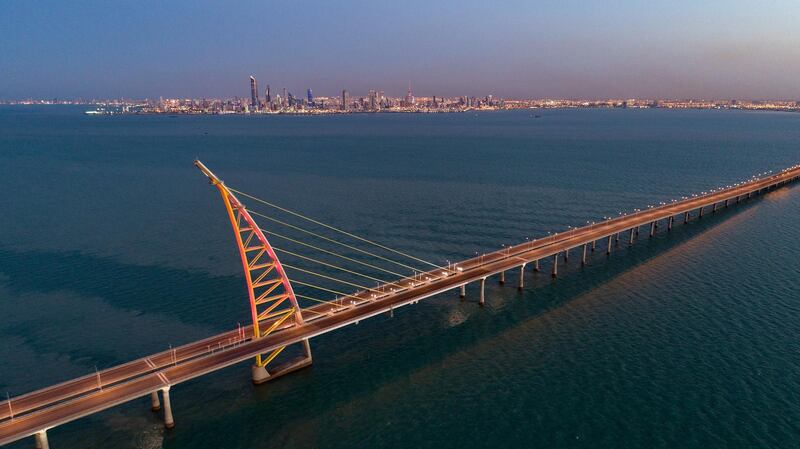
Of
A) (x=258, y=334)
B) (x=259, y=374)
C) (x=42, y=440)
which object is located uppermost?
(x=258, y=334)

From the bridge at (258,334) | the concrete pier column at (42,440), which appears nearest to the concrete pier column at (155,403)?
the bridge at (258,334)

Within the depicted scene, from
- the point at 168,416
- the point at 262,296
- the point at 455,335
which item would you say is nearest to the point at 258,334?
the point at 262,296

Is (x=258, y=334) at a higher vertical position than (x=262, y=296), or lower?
lower

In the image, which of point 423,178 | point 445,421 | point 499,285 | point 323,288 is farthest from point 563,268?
point 423,178

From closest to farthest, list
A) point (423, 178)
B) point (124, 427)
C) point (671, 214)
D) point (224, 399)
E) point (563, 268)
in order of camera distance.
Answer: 1. point (124, 427)
2. point (224, 399)
3. point (563, 268)
4. point (671, 214)
5. point (423, 178)

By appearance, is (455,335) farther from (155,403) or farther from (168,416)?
(155,403)

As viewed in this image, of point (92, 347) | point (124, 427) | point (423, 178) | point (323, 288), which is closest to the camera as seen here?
point (124, 427)

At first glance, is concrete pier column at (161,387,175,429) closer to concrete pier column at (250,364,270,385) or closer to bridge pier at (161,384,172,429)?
bridge pier at (161,384,172,429)

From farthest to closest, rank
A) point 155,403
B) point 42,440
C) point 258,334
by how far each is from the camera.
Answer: point 258,334 < point 155,403 < point 42,440

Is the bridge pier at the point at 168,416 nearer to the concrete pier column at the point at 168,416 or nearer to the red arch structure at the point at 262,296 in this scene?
the concrete pier column at the point at 168,416

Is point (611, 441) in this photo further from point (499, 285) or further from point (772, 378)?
point (499, 285)

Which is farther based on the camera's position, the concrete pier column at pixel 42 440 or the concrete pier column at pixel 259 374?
the concrete pier column at pixel 259 374
